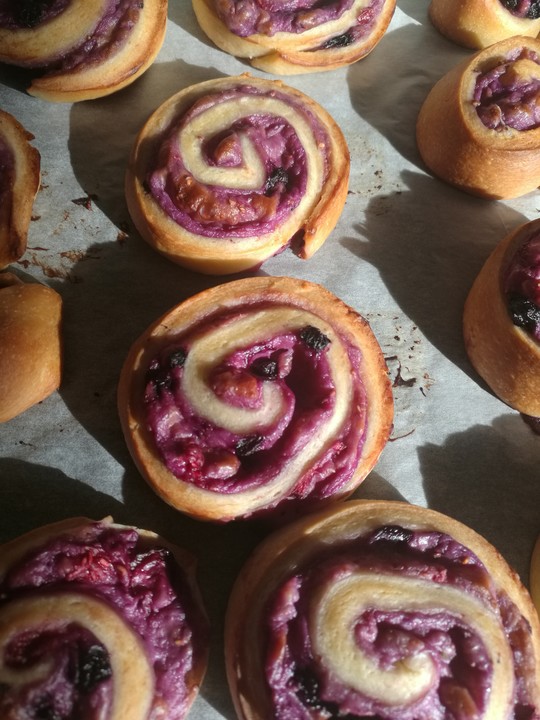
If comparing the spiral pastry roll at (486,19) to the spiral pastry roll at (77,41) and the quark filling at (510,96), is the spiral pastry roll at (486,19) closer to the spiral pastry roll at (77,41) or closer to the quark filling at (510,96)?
the quark filling at (510,96)

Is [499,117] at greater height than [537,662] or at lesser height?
greater

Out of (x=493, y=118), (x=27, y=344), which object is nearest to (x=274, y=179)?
(x=493, y=118)

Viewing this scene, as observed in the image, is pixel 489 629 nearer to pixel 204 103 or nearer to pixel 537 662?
pixel 537 662

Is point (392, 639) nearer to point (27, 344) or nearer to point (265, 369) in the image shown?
point (265, 369)

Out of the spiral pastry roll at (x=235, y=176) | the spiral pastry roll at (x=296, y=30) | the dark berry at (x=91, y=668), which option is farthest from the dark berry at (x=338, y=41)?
the dark berry at (x=91, y=668)

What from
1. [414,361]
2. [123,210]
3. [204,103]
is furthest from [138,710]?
[204,103]

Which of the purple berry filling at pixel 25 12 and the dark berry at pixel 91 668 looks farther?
the purple berry filling at pixel 25 12
